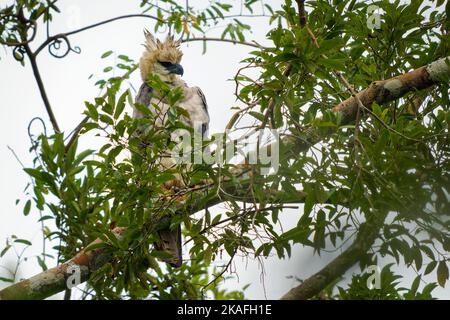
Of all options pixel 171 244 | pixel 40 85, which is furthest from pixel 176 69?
pixel 171 244

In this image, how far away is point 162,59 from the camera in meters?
4.86

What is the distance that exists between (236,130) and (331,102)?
600mm

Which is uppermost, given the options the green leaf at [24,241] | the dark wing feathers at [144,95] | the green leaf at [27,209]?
the dark wing feathers at [144,95]

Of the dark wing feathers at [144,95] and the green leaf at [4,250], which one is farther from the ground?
the dark wing feathers at [144,95]

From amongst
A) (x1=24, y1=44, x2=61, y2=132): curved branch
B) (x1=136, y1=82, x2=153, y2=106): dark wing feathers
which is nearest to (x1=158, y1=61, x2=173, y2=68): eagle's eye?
(x1=136, y1=82, x2=153, y2=106): dark wing feathers

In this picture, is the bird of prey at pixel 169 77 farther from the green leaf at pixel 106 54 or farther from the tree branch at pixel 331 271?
the tree branch at pixel 331 271

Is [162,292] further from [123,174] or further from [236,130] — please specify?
[236,130]

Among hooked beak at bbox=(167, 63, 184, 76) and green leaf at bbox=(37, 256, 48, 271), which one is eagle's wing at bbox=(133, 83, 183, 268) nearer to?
green leaf at bbox=(37, 256, 48, 271)

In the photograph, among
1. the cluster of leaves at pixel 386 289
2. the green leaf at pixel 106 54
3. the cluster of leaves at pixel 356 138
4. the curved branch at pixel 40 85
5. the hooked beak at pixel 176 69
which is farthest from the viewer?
the hooked beak at pixel 176 69

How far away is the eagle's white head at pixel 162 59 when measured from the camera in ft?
15.8

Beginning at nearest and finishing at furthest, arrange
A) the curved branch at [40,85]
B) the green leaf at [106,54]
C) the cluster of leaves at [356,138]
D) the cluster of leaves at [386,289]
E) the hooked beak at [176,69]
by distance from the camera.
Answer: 1. the cluster of leaves at [356,138]
2. the cluster of leaves at [386,289]
3. the curved branch at [40,85]
4. the green leaf at [106,54]
5. the hooked beak at [176,69]

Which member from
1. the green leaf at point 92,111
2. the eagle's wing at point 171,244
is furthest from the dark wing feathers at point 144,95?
the green leaf at point 92,111

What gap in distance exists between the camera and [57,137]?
313 centimetres
